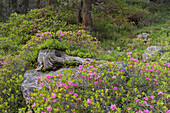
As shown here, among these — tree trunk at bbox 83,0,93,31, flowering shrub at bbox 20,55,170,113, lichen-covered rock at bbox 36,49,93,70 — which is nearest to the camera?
flowering shrub at bbox 20,55,170,113

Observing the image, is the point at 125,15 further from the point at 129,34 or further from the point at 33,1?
the point at 33,1

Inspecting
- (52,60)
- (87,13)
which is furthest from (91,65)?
(87,13)

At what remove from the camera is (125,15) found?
12.2m

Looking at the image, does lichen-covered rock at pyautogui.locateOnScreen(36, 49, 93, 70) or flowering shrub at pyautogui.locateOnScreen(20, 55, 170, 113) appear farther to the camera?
lichen-covered rock at pyautogui.locateOnScreen(36, 49, 93, 70)

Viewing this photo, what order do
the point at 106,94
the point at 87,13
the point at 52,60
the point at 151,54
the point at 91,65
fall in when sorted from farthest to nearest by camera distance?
the point at 87,13 → the point at 151,54 → the point at 52,60 → the point at 91,65 → the point at 106,94

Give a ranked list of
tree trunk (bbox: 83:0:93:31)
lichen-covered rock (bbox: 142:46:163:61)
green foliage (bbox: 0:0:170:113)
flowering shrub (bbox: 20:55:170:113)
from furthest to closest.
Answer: tree trunk (bbox: 83:0:93:31) < lichen-covered rock (bbox: 142:46:163:61) < green foliage (bbox: 0:0:170:113) < flowering shrub (bbox: 20:55:170:113)

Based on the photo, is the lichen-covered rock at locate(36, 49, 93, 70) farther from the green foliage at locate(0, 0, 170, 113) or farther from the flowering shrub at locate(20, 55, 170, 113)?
the flowering shrub at locate(20, 55, 170, 113)

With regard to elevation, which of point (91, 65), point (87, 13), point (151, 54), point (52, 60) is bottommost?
point (151, 54)

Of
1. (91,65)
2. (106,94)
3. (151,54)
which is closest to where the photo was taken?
(106,94)

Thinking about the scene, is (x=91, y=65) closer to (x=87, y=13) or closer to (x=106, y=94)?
(x=106, y=94)

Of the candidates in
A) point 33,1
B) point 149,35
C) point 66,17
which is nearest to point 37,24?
point 66,17

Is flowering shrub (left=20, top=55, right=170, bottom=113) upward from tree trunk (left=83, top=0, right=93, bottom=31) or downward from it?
downward

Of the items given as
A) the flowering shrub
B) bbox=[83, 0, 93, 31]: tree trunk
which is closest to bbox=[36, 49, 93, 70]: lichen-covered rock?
the flowering shrub

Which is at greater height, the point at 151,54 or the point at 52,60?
the point at 52,60
